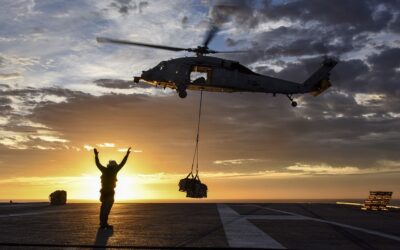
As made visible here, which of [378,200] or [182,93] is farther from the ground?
[182,93]

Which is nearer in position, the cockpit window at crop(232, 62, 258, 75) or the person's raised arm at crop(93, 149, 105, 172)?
the person's raised arm at crop(93, 149, 105, 172)

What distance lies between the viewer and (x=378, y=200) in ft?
96.2

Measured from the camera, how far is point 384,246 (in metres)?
10.7

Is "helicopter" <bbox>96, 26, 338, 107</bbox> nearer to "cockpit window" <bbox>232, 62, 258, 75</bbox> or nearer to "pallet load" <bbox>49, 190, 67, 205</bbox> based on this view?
"cockpit window" <bbox>232, 62, 258, 75</bbox>

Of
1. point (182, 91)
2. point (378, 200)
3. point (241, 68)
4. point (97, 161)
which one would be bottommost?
point (378, 200)

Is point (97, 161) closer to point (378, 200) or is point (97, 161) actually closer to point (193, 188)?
point (193, 188)

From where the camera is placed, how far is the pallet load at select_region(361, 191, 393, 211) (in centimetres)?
2886

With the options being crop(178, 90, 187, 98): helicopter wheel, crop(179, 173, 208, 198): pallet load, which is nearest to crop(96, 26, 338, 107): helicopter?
crop(178, 90, 187, 98): helicopter wheel

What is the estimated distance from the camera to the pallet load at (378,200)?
28.9m

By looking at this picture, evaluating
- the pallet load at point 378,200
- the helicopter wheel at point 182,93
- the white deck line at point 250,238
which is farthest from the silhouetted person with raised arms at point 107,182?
the pallet load at point 378,200

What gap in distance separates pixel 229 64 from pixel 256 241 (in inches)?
791

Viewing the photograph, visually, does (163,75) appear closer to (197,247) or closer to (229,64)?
(229,64)

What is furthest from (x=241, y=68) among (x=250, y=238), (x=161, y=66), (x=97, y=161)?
(x=250, y=238)

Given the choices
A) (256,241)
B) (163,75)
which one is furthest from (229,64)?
(256,241)
